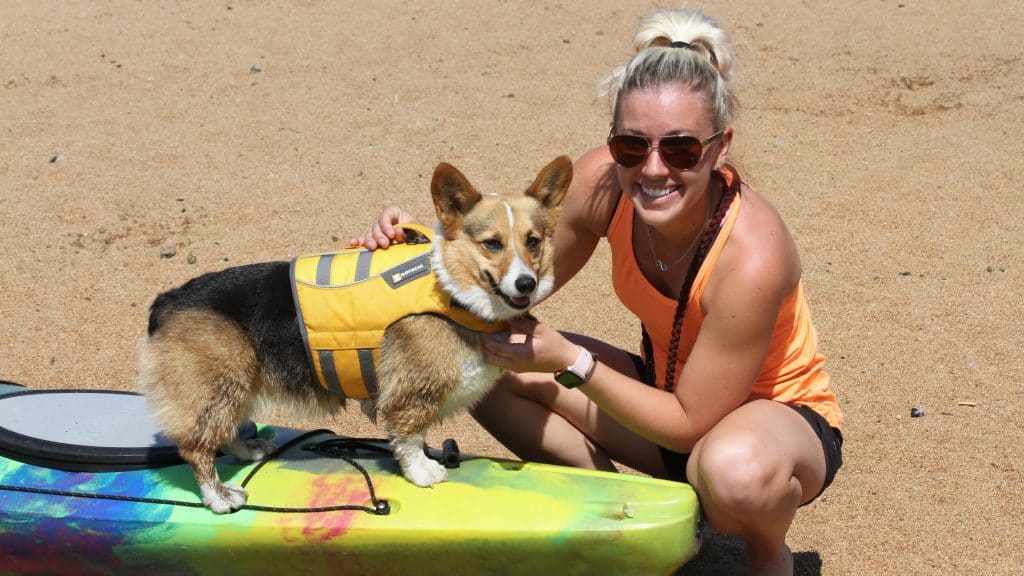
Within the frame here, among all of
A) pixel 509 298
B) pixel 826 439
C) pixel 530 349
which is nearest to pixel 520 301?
pixel 509 298

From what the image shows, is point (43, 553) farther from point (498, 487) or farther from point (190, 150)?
point (190, 150)

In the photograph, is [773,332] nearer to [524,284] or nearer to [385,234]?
[524,284]

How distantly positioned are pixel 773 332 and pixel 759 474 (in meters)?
0.49

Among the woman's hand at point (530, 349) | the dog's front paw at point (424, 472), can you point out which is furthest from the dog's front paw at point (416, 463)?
the woman's hand at point (530, 349)

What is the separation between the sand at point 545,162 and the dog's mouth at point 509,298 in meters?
1.00

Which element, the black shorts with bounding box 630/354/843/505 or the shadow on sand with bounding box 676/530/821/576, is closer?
the black shorts with bounding box 630/354/843/505

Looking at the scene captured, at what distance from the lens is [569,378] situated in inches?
119

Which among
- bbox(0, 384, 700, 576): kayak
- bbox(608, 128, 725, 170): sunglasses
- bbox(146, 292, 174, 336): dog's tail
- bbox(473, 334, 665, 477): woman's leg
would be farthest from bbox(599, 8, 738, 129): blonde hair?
bbox(146, 292, 174, 336): dog's tail

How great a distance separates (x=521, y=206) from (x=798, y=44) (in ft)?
20.7

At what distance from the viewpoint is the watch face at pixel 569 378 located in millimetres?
3018

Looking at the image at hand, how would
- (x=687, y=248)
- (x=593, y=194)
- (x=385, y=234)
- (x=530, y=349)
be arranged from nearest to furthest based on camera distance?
(x=530, y=349)
(x=687, y=248)
(x=385, y=234)
(x=593, y=194)

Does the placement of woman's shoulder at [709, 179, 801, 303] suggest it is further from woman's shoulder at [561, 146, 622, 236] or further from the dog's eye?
the dog's eye

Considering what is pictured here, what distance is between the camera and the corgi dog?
2998mm

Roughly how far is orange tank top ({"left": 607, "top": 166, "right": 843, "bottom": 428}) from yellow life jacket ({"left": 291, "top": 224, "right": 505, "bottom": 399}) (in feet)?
1.67
